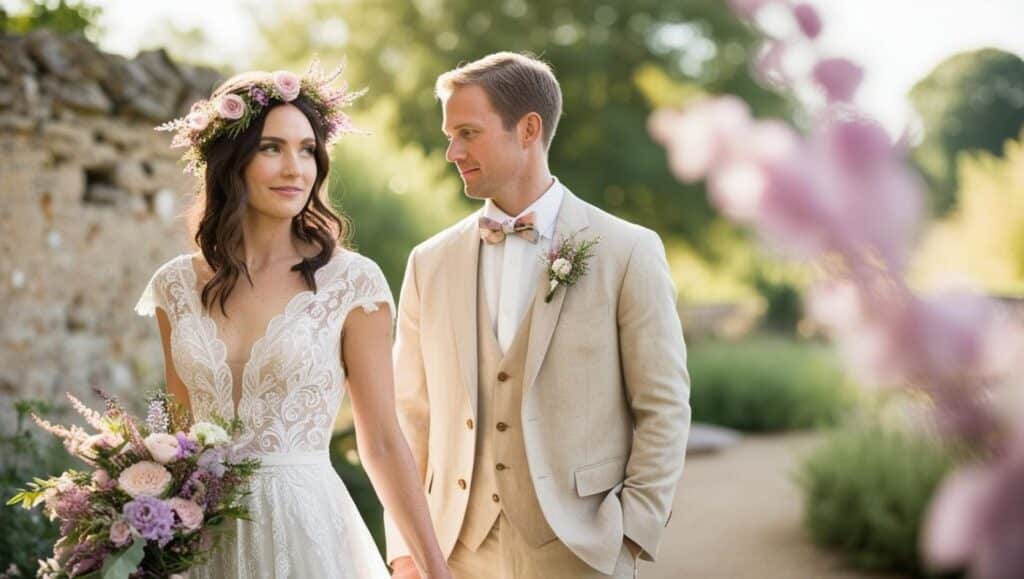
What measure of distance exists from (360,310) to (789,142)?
84.2 inches

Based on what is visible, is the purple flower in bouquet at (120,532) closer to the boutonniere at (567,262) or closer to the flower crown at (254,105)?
the flower crown at (254,105)

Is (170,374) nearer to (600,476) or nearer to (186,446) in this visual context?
(186,446)

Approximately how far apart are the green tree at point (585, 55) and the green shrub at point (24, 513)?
51.3 ft

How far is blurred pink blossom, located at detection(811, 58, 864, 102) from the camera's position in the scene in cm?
63

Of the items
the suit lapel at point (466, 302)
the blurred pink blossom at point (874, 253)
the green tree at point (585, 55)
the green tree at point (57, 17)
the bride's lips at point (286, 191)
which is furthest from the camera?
the green tree at point (585, 55)

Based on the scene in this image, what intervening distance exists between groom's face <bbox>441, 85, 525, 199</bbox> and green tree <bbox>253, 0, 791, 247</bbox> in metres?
17.3

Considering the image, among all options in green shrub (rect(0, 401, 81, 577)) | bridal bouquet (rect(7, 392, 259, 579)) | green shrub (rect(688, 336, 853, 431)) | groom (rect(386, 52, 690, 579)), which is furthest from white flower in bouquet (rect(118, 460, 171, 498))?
green shrub (rect(688, 336, 853, 431))

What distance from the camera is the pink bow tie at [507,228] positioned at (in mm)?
3059

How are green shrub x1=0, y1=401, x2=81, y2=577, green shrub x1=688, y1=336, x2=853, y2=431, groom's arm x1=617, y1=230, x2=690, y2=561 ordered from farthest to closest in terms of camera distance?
green shrub x1=688, y1=336, x2=853, y2=431
green shrub x1=0, y1=401, x2=81, y2=577
groom's arm x1=617, y1=230, x2=690, y2=561

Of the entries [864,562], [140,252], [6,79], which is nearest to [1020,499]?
[6,79]

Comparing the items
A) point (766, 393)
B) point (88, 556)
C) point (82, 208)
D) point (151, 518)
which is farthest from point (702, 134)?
point (766, 393)

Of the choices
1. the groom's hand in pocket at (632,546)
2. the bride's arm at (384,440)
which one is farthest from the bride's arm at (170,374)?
the groom's hand in pocket at (632,546)

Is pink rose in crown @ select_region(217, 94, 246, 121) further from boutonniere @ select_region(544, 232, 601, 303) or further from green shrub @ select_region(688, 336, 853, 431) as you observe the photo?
green shrub @ select_region(688, 336, 853, 431)

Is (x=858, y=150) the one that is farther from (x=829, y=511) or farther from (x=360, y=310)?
(x=829, y=511)
